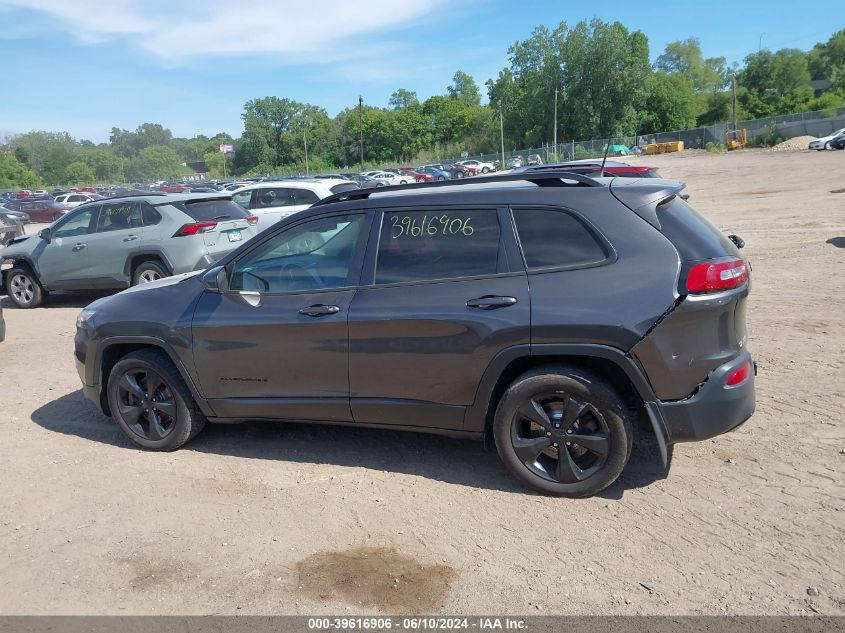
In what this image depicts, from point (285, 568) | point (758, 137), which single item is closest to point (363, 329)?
point (285, 568)

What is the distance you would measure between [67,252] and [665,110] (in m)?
98.5

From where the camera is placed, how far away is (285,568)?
366cm

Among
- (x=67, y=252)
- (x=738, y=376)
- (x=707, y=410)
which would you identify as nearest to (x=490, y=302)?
(x=707, y=410)

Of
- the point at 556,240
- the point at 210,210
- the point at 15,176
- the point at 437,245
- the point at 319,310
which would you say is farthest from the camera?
the point at 15,176

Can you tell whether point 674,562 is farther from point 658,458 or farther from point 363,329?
point 363,329

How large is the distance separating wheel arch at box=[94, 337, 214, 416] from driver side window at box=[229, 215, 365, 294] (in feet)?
2.23

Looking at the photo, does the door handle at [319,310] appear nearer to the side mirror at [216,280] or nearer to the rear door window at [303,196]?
the side mirror at [216,280]

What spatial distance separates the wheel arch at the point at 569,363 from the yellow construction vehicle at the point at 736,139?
71233 millimetres

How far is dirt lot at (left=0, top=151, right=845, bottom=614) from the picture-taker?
11.0 ft

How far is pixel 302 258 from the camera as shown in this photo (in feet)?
15.9

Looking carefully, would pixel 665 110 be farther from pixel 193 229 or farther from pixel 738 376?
pixel 738 376

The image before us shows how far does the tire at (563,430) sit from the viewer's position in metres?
3.99

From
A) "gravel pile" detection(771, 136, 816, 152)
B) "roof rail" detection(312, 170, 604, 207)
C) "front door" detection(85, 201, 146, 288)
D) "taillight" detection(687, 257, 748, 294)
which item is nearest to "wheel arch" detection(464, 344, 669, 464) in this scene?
"taillight" detection(687, 257, 748, 294)

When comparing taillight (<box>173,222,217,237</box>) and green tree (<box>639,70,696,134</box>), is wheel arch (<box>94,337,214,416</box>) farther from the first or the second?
green tree (<box>639,70,696,134</box>)
